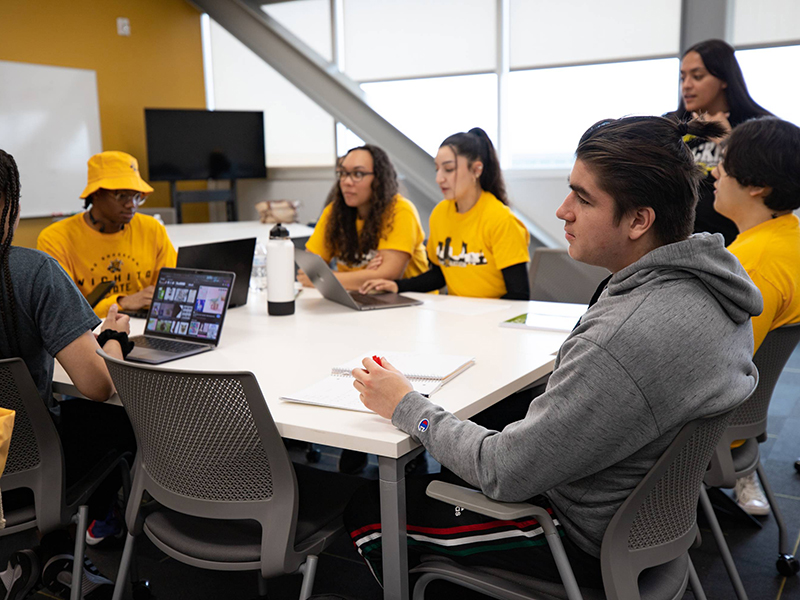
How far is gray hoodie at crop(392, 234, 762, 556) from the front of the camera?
100 cm

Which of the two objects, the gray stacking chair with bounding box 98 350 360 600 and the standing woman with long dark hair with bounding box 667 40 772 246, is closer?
the gray stacking chair with bounding box 98 350 360 600

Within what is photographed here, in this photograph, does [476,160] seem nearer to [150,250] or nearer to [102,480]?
[150,250]

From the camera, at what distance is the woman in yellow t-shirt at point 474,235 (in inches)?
105

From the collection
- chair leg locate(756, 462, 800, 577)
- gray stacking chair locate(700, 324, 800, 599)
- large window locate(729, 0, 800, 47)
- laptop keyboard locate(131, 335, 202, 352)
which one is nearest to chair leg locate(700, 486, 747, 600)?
gray stacking chair locate(700, 324, 800, 599)

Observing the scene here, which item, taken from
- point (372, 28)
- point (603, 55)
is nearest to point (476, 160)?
point (603, 55)

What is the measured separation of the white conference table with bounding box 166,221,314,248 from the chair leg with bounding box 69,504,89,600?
3.04 metres

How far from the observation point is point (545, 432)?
105 cm

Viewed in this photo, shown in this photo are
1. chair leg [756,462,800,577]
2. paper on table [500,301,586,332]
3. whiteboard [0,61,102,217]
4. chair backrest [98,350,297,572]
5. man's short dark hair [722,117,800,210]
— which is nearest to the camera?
chair backrest [98,350,297,572]

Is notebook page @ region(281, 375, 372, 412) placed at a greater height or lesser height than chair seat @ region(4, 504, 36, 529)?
greater

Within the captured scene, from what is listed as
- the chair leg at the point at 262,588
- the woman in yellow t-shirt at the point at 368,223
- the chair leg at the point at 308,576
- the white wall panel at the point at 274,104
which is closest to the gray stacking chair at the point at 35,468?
the chair leg at the point at 262,588

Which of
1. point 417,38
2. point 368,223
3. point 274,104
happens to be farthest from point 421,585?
point 274,104

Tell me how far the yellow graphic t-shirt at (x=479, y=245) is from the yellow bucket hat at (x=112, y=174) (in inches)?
46.9

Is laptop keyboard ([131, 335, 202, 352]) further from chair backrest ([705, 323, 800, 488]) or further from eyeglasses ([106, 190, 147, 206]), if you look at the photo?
chair backrest ([705, 323, 800, 488])

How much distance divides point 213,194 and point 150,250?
4078 mm
